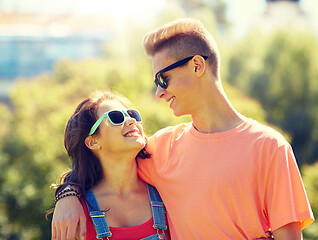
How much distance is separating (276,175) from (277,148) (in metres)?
0.15

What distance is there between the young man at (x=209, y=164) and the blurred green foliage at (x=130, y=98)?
9928 millimetres

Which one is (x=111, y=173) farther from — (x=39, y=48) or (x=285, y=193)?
(x=39, y=48)

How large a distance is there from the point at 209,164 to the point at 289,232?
600mm

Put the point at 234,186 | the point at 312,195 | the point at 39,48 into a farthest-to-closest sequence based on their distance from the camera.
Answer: the point at 39,48 → the point at 312,195 → the point at 234,186

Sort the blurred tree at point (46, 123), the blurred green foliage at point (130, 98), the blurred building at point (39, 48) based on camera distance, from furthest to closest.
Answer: the blurred building at point (39, 48), the blurred green foliage at point (130, 98), the blurred tree at point (46, 123)

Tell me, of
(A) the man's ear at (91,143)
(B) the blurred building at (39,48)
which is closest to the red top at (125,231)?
(A) the man's ear at (91,143)

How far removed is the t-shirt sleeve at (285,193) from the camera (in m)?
2.66

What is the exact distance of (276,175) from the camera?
2686 mm

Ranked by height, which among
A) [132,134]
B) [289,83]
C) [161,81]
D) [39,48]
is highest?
[39,48]

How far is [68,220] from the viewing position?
296 cm

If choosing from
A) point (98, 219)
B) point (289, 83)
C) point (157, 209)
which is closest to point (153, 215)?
point (157, 209)

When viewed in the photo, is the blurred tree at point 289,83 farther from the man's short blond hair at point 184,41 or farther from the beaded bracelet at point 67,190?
the beaded bracelet at point 67,190

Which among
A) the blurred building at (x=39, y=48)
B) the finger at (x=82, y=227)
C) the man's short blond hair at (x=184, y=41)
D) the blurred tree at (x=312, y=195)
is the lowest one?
the blurred tree at (x=312, y=195)

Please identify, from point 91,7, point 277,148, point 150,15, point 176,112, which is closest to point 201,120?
point 176,112
